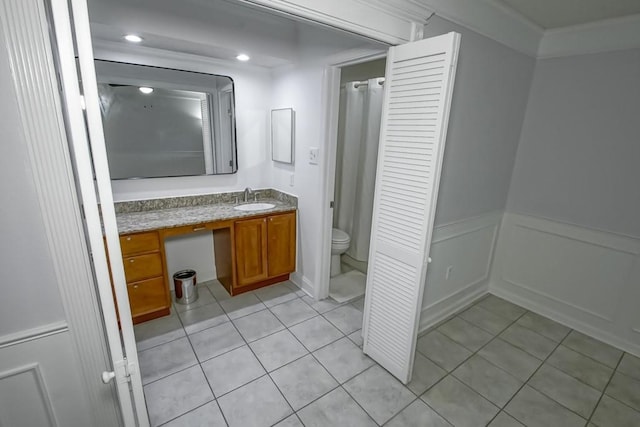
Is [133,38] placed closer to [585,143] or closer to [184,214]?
[184,214]

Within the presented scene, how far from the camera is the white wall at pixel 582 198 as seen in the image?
2.13 m

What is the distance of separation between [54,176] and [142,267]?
1.53 m

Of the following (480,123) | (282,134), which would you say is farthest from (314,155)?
(480,123)

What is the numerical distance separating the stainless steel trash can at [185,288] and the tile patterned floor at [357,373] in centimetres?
9

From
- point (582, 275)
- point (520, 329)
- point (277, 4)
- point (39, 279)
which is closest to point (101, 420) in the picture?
point (39, 279)

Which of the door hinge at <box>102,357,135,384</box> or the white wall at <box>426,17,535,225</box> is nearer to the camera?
the door hinge at <box>102,357,135,384</box>

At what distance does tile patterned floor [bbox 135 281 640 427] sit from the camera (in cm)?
166

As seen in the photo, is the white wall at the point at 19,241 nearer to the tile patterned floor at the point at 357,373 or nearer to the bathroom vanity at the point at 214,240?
the tile patterned floor at the point at 357,373

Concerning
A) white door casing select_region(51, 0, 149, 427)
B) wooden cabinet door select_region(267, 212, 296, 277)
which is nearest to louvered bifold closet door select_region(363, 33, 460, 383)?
wooden cabinet door select_region(267, 212, 296, 277)

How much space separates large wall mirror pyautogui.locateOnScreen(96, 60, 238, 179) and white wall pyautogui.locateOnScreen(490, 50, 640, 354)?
2.80m

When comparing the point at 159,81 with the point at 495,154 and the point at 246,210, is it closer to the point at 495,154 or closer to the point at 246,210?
the point at 246,210

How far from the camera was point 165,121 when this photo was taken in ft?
8.24

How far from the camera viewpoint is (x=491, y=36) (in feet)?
6.70

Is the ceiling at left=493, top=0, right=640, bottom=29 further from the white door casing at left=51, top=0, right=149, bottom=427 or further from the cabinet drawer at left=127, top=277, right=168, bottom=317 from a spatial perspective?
the cabinet drawer at left=127, top=277, right=168, bottom=317
